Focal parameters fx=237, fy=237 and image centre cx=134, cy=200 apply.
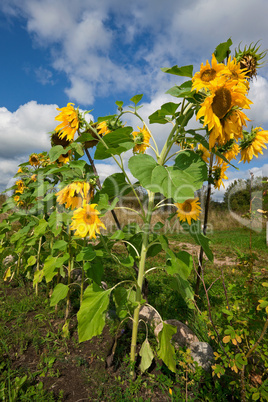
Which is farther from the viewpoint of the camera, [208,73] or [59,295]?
[59,295]

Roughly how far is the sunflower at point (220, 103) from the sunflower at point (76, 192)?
830 millimetres

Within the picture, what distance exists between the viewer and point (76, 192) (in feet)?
5.71

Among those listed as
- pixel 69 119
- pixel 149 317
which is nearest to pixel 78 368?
pixel 149 317

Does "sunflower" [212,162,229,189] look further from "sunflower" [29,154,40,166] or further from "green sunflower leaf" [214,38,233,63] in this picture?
"sunflower" [29,154,40,166]

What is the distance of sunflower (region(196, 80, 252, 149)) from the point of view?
1.17 meters

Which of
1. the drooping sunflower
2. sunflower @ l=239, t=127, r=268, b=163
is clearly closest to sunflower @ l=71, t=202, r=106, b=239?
the drooping sunflower

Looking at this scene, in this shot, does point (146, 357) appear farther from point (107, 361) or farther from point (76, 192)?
point (76, 192)

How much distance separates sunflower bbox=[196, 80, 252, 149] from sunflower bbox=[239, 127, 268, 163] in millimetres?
442

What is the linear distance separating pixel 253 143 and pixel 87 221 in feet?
3.97

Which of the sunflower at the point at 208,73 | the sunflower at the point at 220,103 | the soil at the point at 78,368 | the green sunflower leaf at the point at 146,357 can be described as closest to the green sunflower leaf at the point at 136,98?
the sunflower at the point at 208,73

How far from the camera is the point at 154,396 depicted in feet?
5.30

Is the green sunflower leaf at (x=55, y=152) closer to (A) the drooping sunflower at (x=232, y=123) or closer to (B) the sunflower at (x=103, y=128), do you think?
(B) the sunflower at (x=103, y=128)

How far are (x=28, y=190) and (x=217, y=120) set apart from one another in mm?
2525

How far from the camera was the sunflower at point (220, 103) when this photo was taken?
1.17 metres
